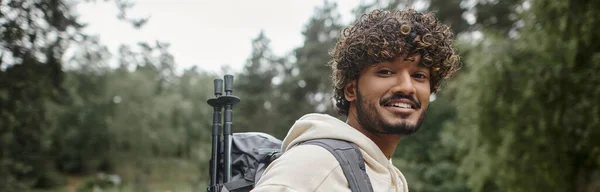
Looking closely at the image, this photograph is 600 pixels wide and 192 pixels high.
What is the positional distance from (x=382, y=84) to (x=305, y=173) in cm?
48

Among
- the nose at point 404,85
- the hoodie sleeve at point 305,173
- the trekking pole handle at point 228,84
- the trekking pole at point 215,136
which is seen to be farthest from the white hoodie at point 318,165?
the trekking pole handle at point 228,84

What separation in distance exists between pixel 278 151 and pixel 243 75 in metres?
29.4

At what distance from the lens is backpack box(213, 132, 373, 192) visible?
180cm

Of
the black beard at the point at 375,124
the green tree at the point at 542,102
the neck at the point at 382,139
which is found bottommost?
the neck at the point at 382,139

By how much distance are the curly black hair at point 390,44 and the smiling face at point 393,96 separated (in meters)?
0.03

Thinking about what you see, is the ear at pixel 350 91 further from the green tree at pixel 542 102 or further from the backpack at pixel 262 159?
the green tree at pixel 542 102

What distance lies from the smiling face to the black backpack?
0.19m

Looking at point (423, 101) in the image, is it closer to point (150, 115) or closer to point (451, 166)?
point (451, 166)

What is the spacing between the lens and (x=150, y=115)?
3719 cm

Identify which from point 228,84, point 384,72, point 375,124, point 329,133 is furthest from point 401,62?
point 228,84

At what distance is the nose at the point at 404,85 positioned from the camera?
2025mm

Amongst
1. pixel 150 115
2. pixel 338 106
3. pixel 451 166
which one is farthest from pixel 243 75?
pixel 338 106

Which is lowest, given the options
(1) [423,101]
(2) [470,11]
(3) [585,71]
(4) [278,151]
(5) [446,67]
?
(4) [278,151]

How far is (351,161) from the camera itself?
1.84 m
